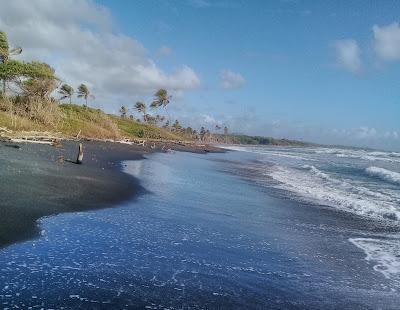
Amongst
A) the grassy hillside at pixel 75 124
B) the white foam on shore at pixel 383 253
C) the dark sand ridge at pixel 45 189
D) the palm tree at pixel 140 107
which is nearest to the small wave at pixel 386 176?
the white foam on shore at pixel 383 253

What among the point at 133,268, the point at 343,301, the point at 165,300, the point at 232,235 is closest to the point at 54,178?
the point at 232,235

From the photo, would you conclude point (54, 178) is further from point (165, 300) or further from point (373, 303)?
point (373, 303)

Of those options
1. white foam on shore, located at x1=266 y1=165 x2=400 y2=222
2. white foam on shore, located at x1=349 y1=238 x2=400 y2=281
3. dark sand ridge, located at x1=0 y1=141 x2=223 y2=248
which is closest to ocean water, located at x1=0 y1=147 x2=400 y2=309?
white foam on shore, located at x1=349 y1=238 x2=400 y2=281

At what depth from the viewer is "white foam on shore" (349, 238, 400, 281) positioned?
1291 cm

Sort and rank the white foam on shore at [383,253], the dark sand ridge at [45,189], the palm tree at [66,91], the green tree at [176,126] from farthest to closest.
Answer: the green tree at [176,126], the palm tree at [66,91], the dark sand ridge at [45,189], the white foam on shore at [383,253]

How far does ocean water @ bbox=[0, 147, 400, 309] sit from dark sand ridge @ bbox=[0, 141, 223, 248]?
72 centimetres

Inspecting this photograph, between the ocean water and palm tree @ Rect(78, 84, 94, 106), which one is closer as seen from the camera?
the ocean water

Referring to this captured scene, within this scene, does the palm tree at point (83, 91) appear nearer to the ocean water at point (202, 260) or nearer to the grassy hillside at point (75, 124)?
the grassy hillside at point (75, 124)

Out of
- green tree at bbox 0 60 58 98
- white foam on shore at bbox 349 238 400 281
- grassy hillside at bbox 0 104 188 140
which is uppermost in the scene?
green tree at bbox 0 60 58 98

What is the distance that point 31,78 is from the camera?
197ft

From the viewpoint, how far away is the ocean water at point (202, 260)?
29.8 ft

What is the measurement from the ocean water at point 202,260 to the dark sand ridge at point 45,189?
0.72m

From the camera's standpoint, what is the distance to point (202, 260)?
11.9m

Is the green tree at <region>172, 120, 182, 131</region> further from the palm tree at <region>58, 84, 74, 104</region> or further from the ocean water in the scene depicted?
the ocean water
